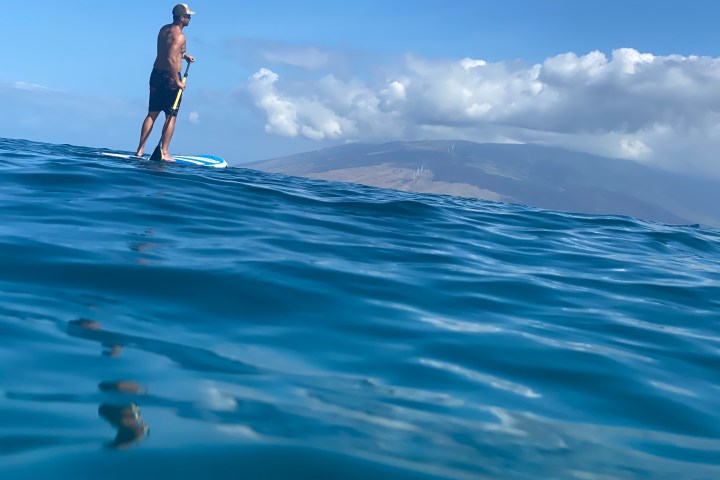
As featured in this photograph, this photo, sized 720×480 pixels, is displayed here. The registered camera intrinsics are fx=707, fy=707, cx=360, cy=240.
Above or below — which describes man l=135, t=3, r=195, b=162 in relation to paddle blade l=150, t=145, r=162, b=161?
above

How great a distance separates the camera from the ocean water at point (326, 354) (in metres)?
2.50

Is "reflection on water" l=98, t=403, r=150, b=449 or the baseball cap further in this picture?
the baseball cap

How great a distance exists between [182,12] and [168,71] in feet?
3.29

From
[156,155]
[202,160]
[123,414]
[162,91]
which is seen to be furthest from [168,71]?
[123,414]

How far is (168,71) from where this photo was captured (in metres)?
12.0

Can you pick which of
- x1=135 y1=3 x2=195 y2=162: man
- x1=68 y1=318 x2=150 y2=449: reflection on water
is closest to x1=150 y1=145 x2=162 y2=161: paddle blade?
x1=135 y1=3 x2=195 y2=162: man

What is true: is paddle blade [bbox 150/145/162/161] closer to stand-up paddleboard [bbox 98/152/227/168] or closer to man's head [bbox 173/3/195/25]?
stand-up paddleboard [bbox 98/152/227/168]

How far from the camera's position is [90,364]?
3.13m

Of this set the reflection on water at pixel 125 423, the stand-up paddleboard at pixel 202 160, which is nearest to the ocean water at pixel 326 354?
the reflection on water at pixel 125 423

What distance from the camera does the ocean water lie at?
250 cm

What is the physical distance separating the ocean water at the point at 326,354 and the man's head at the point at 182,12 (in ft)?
17.4

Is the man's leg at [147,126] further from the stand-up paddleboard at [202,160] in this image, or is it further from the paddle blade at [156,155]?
the stand-up paddleboard at [202,160]

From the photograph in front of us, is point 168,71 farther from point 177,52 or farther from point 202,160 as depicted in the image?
point 202,160

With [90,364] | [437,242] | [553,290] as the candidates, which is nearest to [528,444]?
[90,364]
